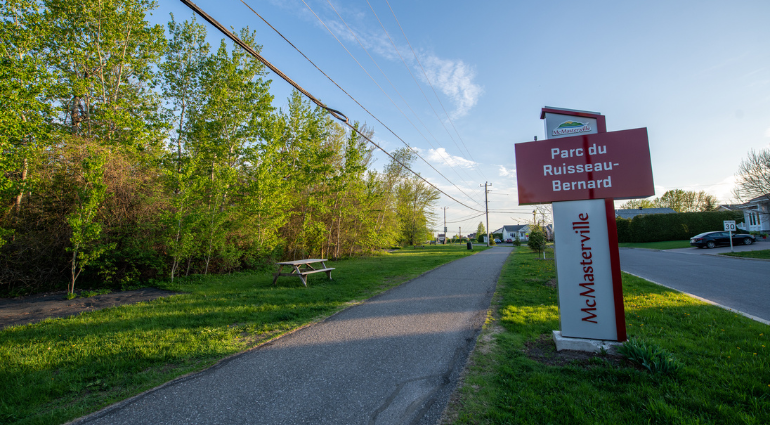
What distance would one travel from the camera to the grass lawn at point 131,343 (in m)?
2.94

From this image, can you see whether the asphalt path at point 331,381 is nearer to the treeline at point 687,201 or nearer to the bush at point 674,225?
the bush at point 674,225

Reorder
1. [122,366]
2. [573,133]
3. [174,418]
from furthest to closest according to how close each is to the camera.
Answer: [573,133] < [122,366] < [174,418]

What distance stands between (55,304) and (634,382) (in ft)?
35.3

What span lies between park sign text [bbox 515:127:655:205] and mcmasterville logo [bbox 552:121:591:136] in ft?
0.10

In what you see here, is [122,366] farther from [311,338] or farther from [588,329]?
[588,329]

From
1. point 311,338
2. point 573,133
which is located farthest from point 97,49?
point 573,133

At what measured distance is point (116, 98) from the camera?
10.7 meters

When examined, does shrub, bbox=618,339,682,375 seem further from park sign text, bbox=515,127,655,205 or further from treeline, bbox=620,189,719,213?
treeline, bbox=620,189,719,213

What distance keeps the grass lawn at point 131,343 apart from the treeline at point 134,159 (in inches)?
121

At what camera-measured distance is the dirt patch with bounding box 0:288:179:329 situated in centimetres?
589

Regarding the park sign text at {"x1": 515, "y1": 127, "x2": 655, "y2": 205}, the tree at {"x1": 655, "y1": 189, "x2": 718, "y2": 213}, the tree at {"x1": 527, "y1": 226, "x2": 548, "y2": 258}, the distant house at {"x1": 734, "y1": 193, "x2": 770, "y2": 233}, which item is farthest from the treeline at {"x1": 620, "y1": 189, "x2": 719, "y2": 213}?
the park sign text at {"x1": 515, "y1": 127, "x2": 655, "y2": 205}

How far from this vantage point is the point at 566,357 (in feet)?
12.1

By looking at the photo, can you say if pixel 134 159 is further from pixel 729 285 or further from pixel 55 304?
pixel 729 285

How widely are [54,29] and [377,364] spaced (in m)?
14.2
